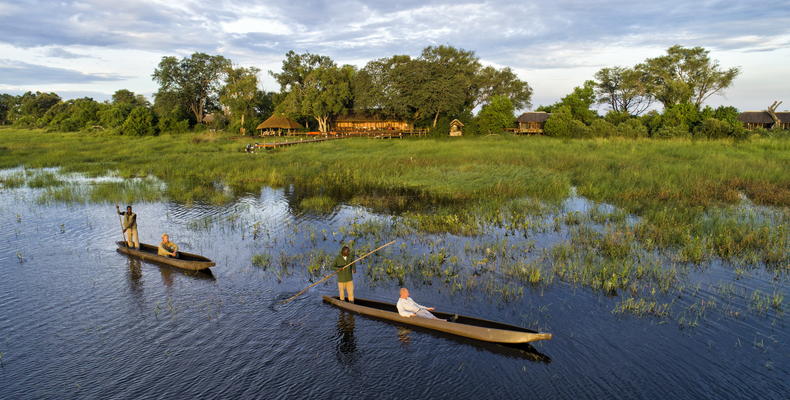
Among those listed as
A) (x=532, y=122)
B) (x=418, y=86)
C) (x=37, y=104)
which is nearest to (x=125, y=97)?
(x=37, y=104)

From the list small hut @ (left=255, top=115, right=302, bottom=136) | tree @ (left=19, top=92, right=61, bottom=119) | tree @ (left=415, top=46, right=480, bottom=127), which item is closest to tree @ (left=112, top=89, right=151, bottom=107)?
tree @ (left=19, top=92, right=61, bottom=119)

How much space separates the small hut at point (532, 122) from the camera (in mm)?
71881

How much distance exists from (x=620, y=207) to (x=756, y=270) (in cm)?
900

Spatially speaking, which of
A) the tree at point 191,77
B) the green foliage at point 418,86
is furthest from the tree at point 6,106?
the green foliage at point 418,86

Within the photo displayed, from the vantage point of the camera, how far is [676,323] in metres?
12.0

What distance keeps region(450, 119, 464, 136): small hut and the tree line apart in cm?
113

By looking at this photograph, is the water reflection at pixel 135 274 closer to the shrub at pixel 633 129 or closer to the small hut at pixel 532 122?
the shrub at pixel 633 129

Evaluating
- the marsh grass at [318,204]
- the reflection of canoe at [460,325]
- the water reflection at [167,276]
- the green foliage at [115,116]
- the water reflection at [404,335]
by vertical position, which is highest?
the green foliage at [115,116]

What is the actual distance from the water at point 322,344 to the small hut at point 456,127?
58.2 metres

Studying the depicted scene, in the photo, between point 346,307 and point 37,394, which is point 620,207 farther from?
point 37,394

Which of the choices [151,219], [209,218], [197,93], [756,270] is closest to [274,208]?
[209,218]

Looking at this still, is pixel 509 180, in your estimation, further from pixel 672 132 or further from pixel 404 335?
pixel 672 132

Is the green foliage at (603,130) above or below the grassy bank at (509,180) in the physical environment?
above

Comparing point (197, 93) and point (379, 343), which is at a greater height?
point (197, 93)
